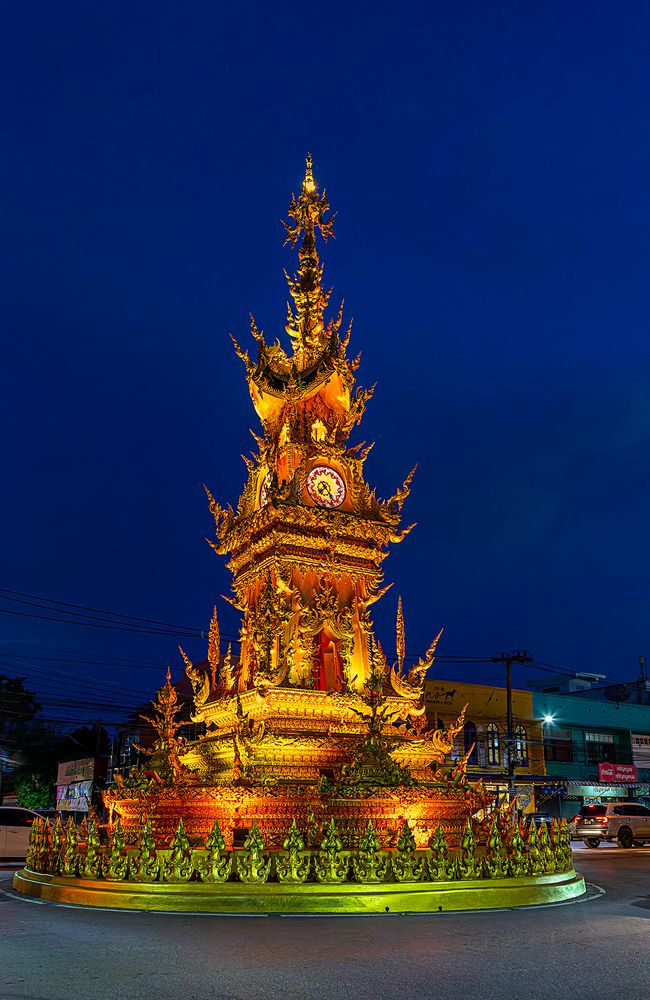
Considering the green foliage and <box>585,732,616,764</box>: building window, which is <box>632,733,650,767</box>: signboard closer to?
<box>585,732,616,764</box>: building window

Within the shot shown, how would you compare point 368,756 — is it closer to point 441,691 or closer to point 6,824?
point 6,824

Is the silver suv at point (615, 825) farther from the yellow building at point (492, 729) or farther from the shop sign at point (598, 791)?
the shop sign at point (598, 791)

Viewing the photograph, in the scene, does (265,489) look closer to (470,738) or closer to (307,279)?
(307,279)

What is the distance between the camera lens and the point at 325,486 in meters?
19.9

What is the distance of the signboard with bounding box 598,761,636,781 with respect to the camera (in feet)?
162

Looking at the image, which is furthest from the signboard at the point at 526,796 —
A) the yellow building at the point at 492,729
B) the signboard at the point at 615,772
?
the signboard at the point at 615,772

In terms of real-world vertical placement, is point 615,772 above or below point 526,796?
above

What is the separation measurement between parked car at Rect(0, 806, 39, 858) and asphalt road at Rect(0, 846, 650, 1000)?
16.9 m

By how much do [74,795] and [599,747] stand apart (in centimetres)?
3120

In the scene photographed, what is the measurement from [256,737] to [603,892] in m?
7.11

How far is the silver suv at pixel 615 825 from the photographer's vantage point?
119ft

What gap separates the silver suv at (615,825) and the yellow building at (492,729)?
21.4 ft

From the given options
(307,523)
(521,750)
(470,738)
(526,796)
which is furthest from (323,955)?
(521,750)

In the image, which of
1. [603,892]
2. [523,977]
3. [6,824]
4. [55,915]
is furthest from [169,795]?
[6,824]
